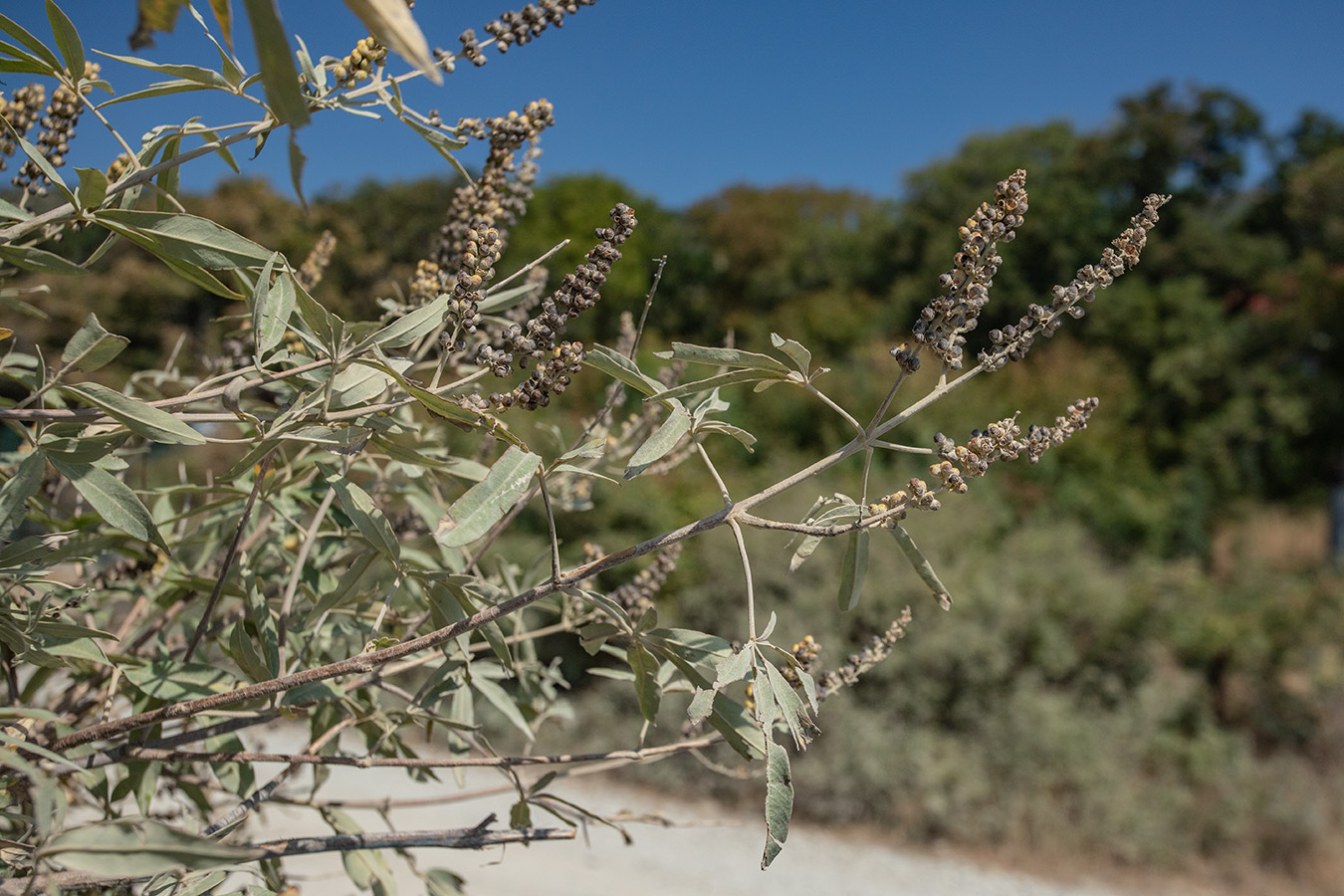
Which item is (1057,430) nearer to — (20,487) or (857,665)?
(857,665)

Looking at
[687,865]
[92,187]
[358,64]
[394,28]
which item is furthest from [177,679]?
[687,865]

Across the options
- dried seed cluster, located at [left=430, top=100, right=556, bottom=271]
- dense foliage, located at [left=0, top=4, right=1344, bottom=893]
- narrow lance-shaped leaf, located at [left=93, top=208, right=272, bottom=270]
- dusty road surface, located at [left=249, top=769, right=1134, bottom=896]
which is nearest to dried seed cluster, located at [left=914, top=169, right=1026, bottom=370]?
dense foliage, located at [left=0, top=4, right=1344, bottom=893]

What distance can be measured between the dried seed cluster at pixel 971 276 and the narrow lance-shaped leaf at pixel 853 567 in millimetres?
138

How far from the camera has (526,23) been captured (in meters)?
0.71

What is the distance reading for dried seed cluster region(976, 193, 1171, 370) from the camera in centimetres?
58

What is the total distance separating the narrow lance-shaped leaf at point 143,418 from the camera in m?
0.51

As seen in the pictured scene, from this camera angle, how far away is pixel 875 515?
57 cm

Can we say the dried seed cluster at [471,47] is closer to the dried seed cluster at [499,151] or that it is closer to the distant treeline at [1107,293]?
the dried seed cluster at [499,151]

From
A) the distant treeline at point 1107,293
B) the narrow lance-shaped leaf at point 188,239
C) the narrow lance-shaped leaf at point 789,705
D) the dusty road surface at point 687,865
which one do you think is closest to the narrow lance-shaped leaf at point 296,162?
the narrow lance-shaped leaf at point 188,239

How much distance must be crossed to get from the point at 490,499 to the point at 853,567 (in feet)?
0.98

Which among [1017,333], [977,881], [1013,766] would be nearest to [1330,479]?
[1013,766]

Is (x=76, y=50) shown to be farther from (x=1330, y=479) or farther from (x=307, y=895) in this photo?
(x=1330, y=479)

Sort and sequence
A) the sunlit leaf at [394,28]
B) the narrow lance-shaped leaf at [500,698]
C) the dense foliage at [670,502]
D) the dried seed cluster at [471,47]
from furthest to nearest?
the narrow lance-shaped leaf at [500,698], the dried seed cluster at [471,47], the dense foliage at [670,502], the sunlit leaf at [394,28]

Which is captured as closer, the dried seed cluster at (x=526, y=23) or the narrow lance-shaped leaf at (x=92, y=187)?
the narrow lance-shaped leaf at (x=92, y=187)
